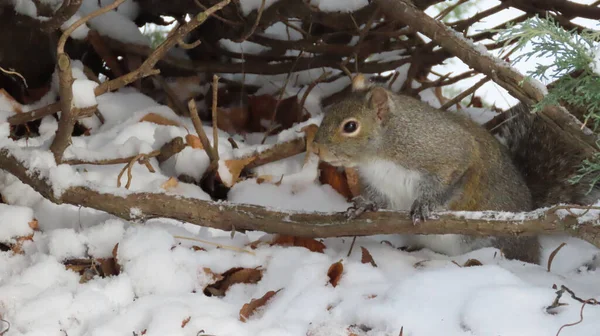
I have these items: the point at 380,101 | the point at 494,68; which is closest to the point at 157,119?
the point at 380,101

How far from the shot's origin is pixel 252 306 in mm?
1473

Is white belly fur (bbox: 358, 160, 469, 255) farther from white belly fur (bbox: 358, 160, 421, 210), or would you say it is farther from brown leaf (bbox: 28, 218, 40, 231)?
brown leaf (bbox: 28, 218, 40, 231)

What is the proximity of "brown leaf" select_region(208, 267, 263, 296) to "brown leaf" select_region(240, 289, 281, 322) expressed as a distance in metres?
0.09

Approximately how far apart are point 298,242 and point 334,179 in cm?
41

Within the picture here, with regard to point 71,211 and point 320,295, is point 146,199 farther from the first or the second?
point 320,295

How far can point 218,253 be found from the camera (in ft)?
5.36

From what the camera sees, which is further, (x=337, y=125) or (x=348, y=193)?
(x=348, y=193)

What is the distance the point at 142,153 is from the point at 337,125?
50 cm

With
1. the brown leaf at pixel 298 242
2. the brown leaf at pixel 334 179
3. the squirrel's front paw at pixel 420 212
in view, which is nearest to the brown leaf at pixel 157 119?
the brown leaf at pixel 334 179

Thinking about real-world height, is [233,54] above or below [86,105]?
below

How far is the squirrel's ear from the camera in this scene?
74.0 inches

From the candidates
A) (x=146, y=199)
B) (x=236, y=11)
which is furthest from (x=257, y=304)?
(x=236, y=11)

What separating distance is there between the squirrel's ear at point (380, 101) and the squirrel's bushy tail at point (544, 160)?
384 millimetres

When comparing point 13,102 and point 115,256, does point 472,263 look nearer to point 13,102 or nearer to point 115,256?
point 115,256
